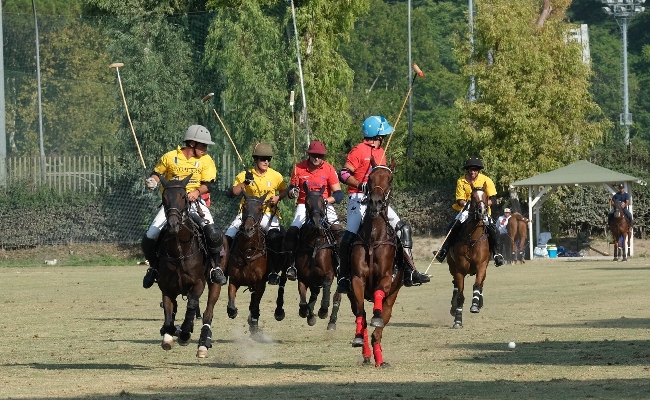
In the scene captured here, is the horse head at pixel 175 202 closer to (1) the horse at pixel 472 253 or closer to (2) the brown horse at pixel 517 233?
(1) the horse at pixel 472 253

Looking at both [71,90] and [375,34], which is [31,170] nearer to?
[71,90]

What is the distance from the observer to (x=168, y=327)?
43.9 ft

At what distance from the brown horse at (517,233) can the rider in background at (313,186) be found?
79.9ft

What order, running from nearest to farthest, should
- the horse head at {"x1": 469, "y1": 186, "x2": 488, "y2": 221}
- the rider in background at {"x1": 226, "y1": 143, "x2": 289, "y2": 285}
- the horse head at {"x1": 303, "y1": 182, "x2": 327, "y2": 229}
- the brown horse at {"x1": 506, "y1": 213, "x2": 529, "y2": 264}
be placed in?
the rider in background at {"x1": 226, "y1": 143, "x2": 289, "y2": 285}, the horse head at {"x1": 303, "y1": 182, "x2": 327, "y2": 229}, the horse head at {"x1": 469, "y1": 186, "x2": 488, "y2": 221}, the brown horse at {"x1": 506, "y1": 213, "x2": 529, "y2": 264}

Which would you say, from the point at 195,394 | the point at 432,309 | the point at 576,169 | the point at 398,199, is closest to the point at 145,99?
the point at 398,199

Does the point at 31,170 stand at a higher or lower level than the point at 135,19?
lower

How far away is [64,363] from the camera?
13.5 m

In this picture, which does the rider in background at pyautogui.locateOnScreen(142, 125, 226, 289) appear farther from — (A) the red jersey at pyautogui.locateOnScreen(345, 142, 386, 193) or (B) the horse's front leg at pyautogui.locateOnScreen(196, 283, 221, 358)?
(A) the red jersey at pyautogui.locateOnScreen(345, 142, 386, 193)

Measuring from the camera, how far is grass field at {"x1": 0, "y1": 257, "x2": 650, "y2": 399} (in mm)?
10922

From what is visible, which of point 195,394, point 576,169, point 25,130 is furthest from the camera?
point 25,130

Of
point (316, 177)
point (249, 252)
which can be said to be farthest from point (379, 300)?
point (316, 177)

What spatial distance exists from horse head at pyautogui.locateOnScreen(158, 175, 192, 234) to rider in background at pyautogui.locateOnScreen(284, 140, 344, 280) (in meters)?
3.62

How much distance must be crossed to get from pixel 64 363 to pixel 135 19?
33258 mm

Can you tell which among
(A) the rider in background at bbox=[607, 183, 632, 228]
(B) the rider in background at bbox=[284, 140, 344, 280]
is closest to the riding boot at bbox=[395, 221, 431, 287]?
(B) the rider in background at bbox=[284, 140, 344, 280]
